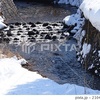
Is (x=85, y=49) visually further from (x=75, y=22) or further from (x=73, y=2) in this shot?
(x=73, y=2)

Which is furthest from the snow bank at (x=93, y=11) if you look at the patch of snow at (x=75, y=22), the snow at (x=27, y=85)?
the snow at (x=27, y=85)

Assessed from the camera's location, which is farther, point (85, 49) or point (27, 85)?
point (85, 49)

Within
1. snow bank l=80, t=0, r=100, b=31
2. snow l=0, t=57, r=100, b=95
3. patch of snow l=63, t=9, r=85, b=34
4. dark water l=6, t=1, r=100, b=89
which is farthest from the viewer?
patch of snow l=63, t=9, r=85, b=34

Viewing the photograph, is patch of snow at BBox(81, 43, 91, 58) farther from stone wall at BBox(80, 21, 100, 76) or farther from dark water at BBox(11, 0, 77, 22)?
dark water at BBox(11, 0, 77, 22)

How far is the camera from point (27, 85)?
652cm

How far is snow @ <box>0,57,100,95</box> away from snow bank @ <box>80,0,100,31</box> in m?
4.30

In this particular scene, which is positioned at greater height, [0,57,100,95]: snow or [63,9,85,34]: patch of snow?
[0,57,100,95]: snow

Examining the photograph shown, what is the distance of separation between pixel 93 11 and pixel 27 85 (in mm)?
6597

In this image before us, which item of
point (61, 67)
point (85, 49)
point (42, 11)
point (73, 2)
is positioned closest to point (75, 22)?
point (42, 11)

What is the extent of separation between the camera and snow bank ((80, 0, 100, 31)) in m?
11.8

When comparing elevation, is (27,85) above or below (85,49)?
above

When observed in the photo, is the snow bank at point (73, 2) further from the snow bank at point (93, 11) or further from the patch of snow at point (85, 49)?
the patch of snow at point (85, 49)

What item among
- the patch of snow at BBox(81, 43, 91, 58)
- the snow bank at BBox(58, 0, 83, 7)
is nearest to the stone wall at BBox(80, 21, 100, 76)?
the patch of snow at BBox(81, 43, 91, 58)

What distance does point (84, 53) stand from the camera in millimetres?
12547
